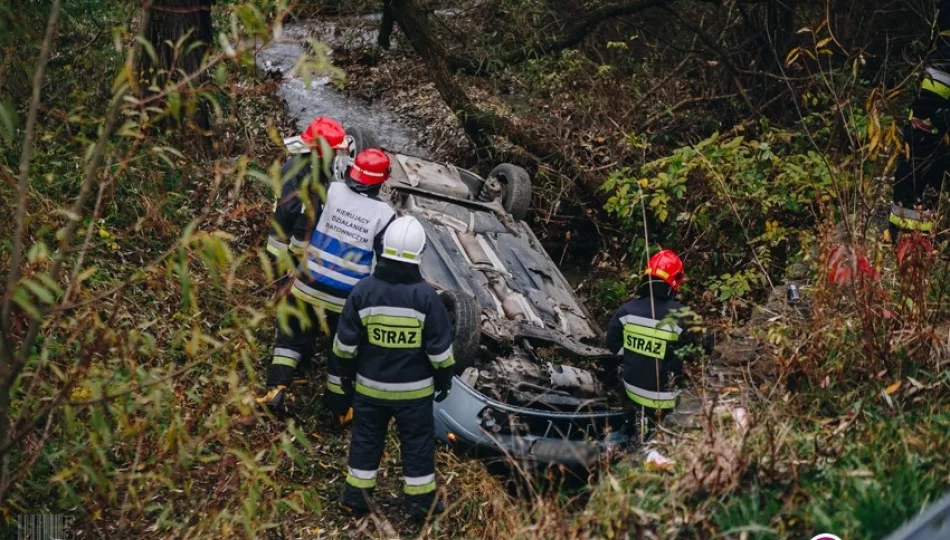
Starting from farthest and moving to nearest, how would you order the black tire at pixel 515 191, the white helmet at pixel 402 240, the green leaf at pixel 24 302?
1. the black tire at pixel 515 191
2. the white helmet at pixel 402 240
3. the green leaf at pixel 24 302

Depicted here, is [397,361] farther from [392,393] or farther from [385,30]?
[385,30]

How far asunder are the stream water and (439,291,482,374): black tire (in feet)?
18.3

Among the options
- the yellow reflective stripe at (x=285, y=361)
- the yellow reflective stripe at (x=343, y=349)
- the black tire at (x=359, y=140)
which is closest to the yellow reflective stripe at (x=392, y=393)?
the yellow reflective stripe at (x=343, y=349)

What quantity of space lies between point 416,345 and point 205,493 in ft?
4.78

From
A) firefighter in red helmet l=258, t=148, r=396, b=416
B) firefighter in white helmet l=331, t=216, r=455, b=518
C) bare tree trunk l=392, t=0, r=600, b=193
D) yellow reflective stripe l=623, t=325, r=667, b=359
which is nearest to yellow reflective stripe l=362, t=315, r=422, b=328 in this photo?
firefighter in white helmet l=331, t=216, r=455, b=518

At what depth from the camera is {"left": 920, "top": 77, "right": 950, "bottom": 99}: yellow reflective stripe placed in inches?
252

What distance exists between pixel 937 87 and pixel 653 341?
279 centimetres

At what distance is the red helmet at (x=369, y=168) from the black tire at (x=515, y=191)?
225cm

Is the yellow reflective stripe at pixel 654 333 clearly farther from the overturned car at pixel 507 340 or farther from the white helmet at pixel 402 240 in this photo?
the white helmet at pixel 402 240

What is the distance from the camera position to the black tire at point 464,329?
18.4 feet

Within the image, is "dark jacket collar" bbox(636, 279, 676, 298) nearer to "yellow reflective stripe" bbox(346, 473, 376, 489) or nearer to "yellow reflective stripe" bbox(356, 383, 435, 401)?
"yellow reflective stripe" bbox(356, 383, 435, 401)

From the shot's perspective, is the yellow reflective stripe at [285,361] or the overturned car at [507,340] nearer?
the overturned car at [507,340]

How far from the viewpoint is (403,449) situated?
5484mm

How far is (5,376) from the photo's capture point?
3146mm
